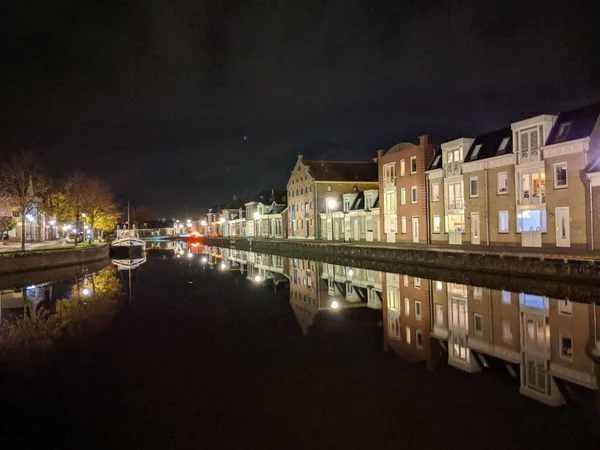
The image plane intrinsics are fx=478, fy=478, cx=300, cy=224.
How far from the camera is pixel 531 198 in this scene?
32.3 meters

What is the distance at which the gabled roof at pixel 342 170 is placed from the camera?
70938 millimetres

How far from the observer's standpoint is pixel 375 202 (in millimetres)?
54469

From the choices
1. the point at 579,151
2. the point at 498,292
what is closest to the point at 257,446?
the point at 498,292

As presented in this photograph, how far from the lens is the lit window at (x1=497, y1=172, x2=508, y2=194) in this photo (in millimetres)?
34797

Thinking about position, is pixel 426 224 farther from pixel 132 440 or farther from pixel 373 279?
pixel 132 440

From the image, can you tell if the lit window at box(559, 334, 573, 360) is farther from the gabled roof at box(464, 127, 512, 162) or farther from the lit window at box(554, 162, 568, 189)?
the gabled roof at box(464, 127, 512, 162)

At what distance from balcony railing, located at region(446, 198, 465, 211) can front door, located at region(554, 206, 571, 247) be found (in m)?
9.26

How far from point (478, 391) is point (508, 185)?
2902cm

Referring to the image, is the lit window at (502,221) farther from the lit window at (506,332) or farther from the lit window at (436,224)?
the lit window at (506,332)

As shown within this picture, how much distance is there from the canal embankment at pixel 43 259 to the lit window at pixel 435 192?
33145 mm

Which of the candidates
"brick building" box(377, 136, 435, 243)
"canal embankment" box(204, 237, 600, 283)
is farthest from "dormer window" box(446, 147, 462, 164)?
"canal embankment" box(204, 237, 600, 283)

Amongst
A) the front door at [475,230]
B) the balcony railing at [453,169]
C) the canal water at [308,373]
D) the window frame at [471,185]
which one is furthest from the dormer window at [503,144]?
the canal water at [308,373]

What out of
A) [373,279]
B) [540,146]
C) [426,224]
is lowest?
[373,279]

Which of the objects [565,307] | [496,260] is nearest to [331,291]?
[496,260]
